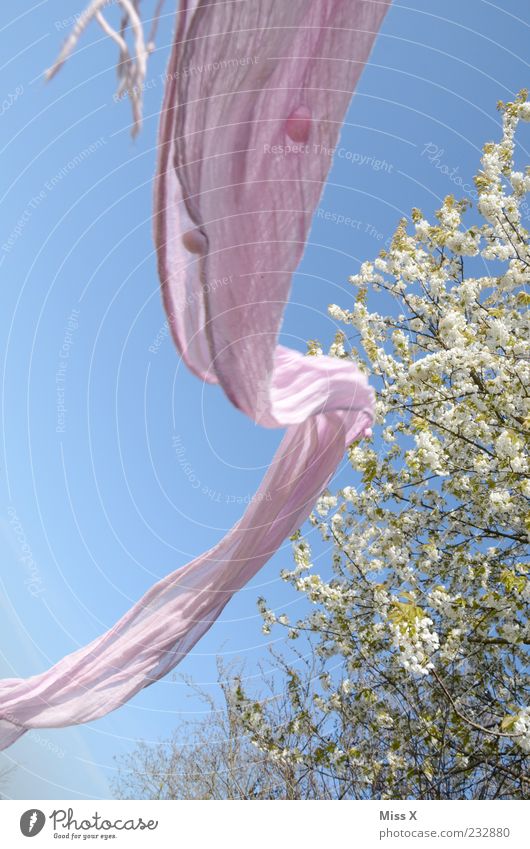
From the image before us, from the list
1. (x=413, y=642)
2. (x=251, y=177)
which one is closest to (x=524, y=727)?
(x=413, y=642)

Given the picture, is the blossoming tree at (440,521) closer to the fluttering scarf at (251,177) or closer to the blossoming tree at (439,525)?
the blossoming tree at (439,525)

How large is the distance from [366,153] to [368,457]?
225 centimetres

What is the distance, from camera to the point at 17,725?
9.43 feet

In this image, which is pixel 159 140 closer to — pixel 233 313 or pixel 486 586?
pixel 233 313

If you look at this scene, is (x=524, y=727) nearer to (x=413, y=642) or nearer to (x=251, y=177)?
(x=413, y=642)

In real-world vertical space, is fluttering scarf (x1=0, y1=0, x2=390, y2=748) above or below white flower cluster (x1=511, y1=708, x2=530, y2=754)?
above

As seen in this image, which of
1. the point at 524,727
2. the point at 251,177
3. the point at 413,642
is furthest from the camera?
the point at 413,642

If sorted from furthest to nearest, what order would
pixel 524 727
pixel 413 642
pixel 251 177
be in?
1. pixel 413 642
2. pixel 524 727
3. pixel 251 177

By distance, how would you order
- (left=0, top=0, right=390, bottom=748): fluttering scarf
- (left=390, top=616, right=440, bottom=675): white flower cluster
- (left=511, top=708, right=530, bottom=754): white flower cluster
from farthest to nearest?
(left=390, top=616, right=440, bottom=675): white flower cluster
(left=511, top=708, right=530, bottom=754): white flower cluster
(left=0, top=0, right=390, bottom=748): fluttering scarf

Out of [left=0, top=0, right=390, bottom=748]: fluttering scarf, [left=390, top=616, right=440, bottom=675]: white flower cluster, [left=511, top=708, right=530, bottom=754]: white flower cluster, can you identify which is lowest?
[left=511, top=708, right=530, bottom=754]: white flower cluster

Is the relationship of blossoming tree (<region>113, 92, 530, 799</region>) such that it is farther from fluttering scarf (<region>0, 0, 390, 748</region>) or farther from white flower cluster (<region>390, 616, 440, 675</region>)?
fluttering scarf (<region>0, 0, 390, 748</region>)

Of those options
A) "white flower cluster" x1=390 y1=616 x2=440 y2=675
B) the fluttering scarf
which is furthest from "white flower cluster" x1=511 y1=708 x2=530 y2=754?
the fluttering scarf

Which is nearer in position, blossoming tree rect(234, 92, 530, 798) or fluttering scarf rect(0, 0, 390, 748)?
fluttering scarf rect(0, 0, 390, 748)
